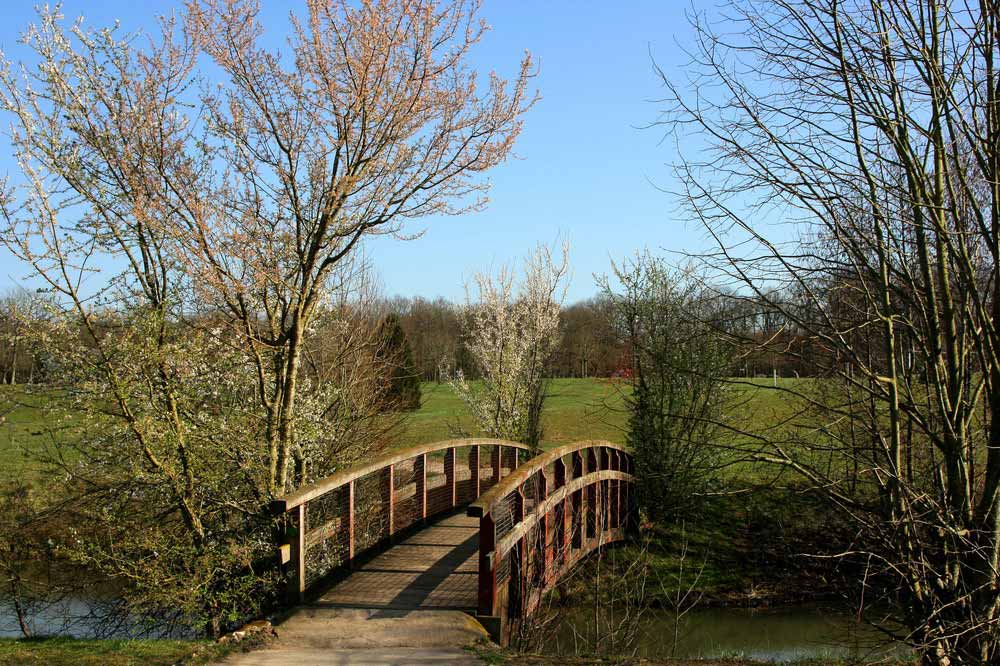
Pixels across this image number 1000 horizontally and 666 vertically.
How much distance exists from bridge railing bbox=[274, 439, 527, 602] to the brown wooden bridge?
0.05 ft

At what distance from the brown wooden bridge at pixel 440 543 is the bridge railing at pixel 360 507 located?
1 centimetres

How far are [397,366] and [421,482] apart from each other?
902 centimetres

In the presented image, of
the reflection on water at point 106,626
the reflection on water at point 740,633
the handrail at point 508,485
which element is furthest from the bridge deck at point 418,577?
the reflection on water at point 740,633

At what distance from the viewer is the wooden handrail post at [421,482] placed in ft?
33.6

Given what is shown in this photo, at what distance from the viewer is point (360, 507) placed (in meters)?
13.1

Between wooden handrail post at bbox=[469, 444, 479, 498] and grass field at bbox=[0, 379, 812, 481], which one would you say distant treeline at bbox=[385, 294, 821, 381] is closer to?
grass field at bbox=[0, 379, 812, 481]

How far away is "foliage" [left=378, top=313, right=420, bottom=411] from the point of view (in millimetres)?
19403

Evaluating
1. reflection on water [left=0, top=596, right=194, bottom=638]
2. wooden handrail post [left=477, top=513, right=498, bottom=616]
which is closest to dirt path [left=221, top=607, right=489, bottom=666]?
wooden handrail post [left=477, top=513, right=498, bottom=616]

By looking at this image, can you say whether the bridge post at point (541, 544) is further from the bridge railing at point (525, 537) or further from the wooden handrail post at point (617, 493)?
the wooden handrail post at point (617, 493)

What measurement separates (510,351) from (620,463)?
5566 mm

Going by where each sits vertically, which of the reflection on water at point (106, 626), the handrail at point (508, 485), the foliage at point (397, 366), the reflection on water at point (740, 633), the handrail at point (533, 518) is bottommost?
the reflection on water at point (740, 633)

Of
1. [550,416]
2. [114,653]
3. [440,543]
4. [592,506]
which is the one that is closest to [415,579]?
[440,543]

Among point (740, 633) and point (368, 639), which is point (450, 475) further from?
point (740, 633)

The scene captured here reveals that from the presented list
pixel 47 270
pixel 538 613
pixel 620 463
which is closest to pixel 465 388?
pixel 620 463
